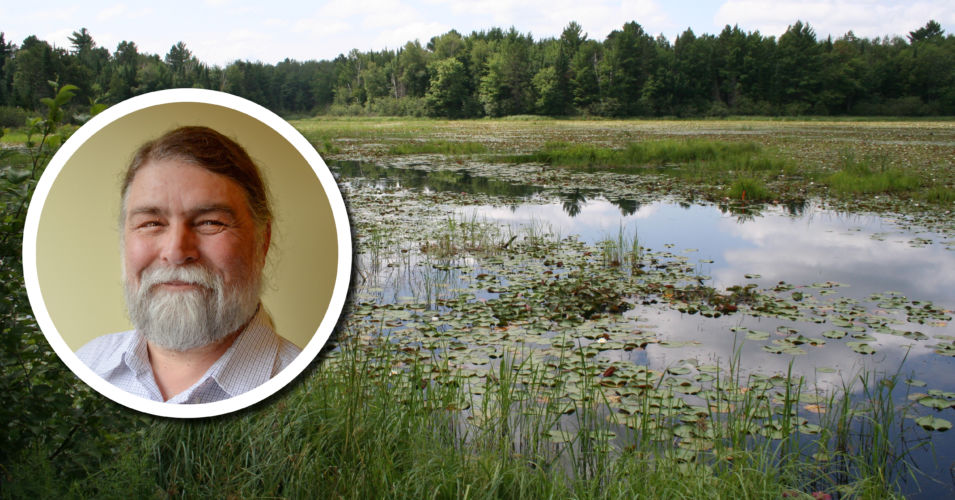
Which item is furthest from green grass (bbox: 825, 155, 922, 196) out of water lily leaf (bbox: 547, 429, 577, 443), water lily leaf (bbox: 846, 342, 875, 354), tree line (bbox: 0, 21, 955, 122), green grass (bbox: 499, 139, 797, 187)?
tree line (bbox: 0, 21, 955, 122)

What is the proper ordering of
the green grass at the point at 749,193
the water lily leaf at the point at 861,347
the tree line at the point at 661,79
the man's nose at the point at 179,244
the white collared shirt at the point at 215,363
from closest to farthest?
the man's nose at the point at 179,244 → the white collared shirt at the point at 215,363 → the water lily leaf at the point at 861,347 → the green grass at the point at 749,193 → the tree line at the point at 661,79

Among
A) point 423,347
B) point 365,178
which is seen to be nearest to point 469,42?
point 365,178

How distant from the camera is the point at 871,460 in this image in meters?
3.40

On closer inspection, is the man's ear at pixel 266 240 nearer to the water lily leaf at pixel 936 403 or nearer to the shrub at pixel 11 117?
the shrub at pixel 11 117

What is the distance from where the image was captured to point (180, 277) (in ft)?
2.90

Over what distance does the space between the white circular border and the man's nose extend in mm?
212

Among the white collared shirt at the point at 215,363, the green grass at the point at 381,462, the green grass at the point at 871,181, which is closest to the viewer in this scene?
the white collared shirt at the point at 215,363

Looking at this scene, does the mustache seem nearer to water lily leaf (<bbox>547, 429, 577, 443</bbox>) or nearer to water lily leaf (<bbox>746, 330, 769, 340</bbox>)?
water lily leaf (<bbox>547, 429, 577, 443</bbox>)

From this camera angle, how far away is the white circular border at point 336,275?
95 centimetres

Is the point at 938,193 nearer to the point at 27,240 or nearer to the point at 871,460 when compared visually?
the point at 871,460

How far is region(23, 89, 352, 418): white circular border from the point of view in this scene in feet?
3.12

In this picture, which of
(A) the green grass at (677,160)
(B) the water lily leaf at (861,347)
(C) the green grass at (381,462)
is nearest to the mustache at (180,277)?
(C) the green grass at (381,462)

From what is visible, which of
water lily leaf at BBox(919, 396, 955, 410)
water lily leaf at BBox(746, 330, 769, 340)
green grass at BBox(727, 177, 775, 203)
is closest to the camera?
water lily leaf at BBox(919, 396, 955, 410)

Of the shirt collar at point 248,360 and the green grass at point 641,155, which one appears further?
the green grass at point 641,155
